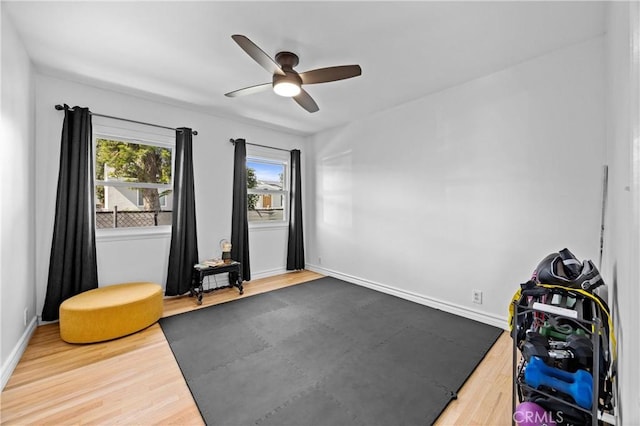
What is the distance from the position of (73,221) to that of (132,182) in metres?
0.78

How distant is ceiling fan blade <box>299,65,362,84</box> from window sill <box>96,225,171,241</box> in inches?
108

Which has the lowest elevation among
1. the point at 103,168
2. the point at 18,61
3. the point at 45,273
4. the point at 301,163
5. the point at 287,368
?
the point at 287,368

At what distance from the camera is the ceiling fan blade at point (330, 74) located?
6.97ft

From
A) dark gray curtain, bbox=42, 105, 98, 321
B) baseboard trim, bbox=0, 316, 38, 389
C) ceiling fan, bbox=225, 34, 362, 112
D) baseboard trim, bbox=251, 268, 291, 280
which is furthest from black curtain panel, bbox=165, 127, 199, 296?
ceiling fan, bbox=225, 34, 362, 112

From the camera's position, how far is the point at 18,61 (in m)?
2.20

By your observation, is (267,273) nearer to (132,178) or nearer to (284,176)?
(284,176)

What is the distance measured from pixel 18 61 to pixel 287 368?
336 cm

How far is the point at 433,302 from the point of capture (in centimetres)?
330

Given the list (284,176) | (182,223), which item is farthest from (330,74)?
(284,176)

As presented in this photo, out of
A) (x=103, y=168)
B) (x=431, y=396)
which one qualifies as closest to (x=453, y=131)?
(x=431, y=396)

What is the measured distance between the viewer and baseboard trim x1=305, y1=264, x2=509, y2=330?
9.13 ft

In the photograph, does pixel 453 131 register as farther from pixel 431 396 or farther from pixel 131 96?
pixel 131 96

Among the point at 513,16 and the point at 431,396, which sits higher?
the point at 513,16

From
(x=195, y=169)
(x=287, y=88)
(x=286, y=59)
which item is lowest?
(x=195, y=169)
